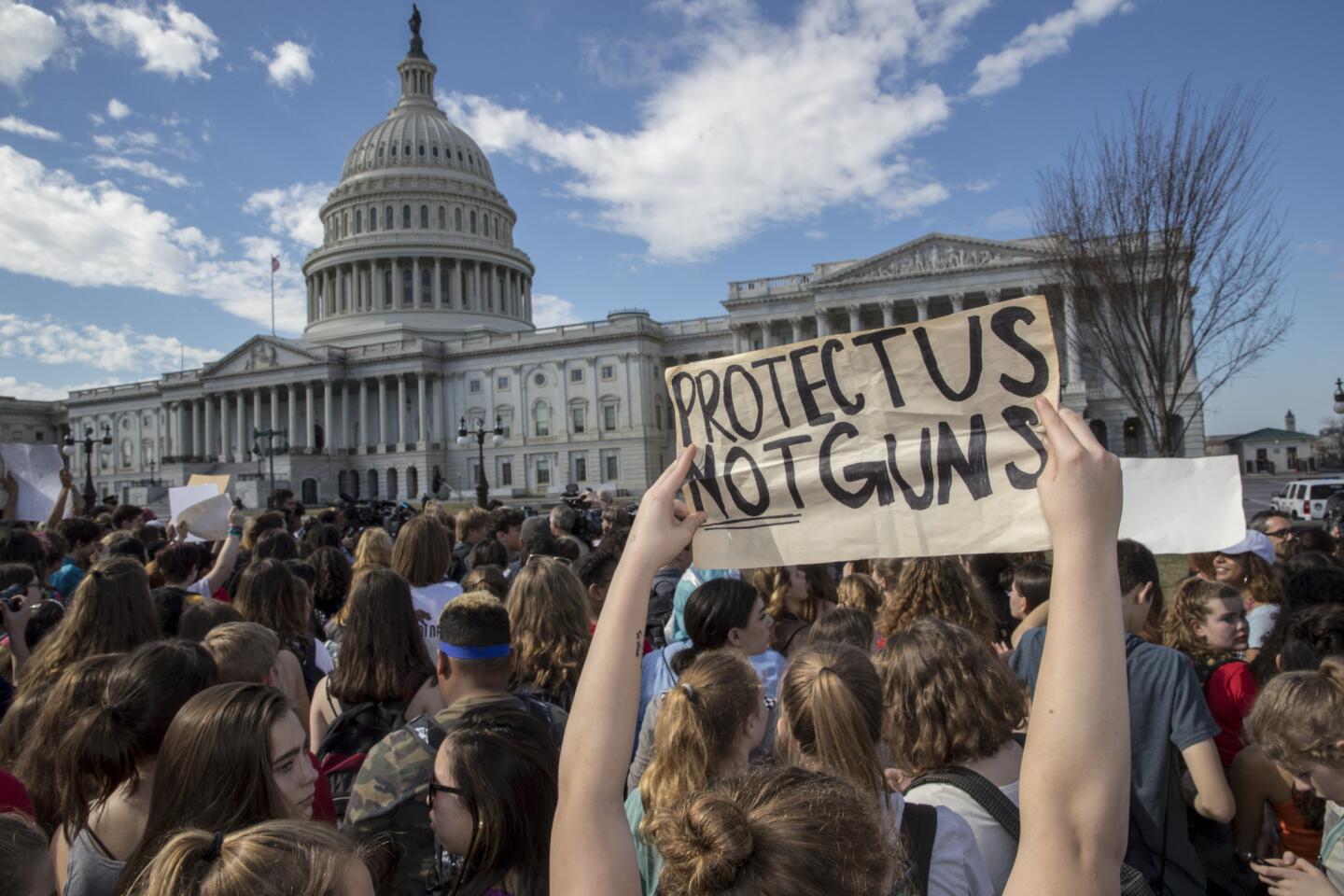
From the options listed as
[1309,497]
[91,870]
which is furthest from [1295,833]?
[1309,497]

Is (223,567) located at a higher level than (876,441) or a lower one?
lower

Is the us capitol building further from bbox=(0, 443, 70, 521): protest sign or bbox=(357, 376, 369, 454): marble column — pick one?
bbox=(0, 443, 70, 521): protest sign

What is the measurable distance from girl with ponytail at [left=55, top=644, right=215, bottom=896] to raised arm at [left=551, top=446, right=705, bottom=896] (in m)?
1.81

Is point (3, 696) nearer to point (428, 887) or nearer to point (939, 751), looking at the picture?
point (428, 887)

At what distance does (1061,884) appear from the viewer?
155cm

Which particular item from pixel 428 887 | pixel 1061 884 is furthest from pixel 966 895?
pixel 428 887

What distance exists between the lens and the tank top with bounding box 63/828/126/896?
2.64 metres

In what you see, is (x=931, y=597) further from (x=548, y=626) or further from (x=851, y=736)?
(x=851, y=736)

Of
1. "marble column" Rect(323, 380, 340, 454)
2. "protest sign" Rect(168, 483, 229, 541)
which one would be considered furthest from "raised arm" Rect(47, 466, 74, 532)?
"marble column" Rect(323, 380, 340, 454)

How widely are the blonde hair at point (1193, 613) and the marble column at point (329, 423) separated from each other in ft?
252

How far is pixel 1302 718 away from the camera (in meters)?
3.00

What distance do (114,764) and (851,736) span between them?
2581 millimetres

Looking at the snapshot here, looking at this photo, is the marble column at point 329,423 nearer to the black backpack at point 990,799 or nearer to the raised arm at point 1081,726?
the black backpack at point 990,799

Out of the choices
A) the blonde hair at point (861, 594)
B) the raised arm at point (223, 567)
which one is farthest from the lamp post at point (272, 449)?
the blonde hair at point (861, 594)
